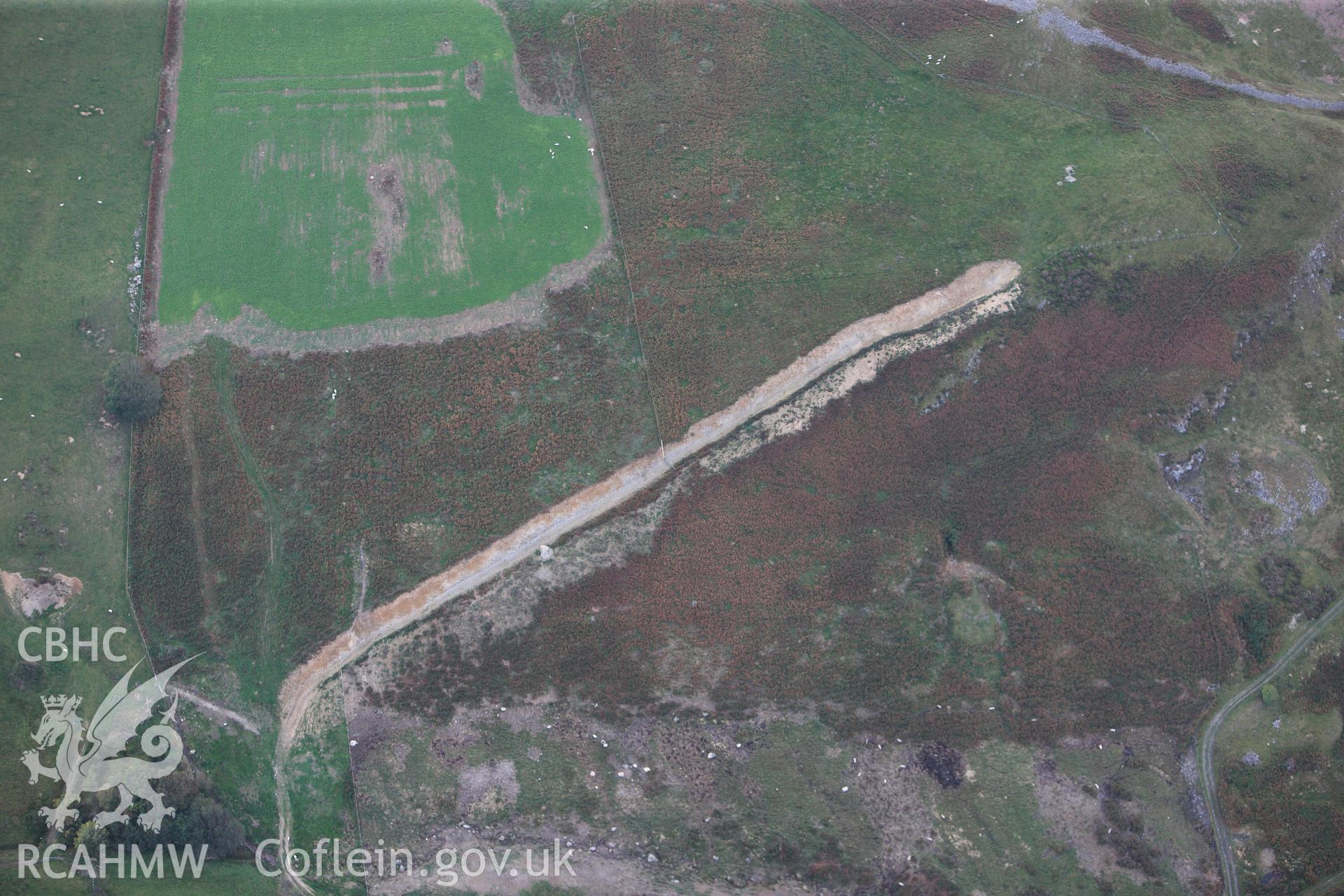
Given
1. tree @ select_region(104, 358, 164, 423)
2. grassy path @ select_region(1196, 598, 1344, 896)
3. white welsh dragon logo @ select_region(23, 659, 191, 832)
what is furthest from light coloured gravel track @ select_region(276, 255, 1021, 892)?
grassy path @ select_region(1196, 598, 1344, 896)

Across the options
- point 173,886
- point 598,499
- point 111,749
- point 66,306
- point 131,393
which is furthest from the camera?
point 66,306

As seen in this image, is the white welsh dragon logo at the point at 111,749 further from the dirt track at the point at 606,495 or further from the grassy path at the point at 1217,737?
the grassy path at the point at 1217,737

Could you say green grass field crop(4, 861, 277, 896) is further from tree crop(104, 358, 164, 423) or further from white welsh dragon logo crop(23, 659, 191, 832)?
tree crop(104, 358, 164, 423)

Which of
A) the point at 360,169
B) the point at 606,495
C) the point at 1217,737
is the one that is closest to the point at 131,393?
the point at 360,169

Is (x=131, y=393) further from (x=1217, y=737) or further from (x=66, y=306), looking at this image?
(x=1217, y=737)

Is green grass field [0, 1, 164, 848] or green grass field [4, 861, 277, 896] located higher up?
green grass field [0, 1, 164, 848]

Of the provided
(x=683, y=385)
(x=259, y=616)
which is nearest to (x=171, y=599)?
(x=259, y=616)

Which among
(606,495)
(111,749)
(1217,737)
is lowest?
(111,749)
